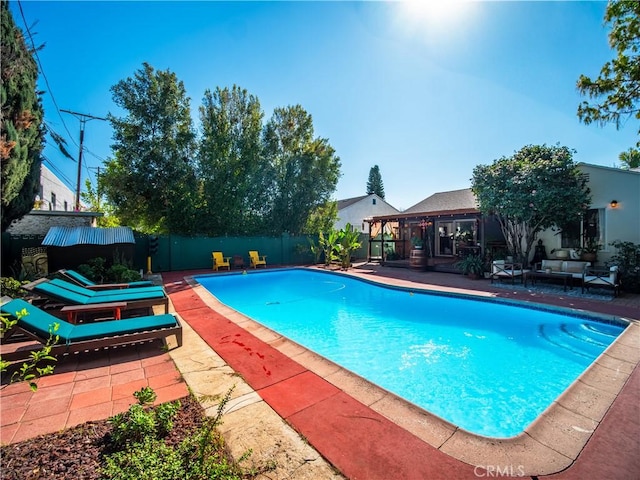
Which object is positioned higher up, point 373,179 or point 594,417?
point 373,179

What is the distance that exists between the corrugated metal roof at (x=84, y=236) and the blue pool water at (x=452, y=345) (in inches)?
179

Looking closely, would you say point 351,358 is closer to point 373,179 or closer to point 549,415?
point 549,415

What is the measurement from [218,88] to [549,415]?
18.8 m

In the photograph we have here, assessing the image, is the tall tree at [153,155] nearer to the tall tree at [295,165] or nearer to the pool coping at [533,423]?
the tall tree at [295,165]

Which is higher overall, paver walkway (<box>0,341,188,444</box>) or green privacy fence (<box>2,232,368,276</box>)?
green privacy fence (<box>2,232,368,276</box>)

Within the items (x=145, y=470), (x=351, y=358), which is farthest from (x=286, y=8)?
(x=145, y=470)

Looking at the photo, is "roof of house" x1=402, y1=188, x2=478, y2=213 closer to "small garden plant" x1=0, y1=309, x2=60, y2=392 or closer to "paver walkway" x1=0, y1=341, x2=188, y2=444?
"paver walkway" x1=0, y1=341, x2=188, y2=444

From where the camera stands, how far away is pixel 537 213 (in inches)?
370

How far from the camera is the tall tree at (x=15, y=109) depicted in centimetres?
550

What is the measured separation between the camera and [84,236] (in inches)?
365

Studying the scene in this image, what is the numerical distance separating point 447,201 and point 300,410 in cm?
1702

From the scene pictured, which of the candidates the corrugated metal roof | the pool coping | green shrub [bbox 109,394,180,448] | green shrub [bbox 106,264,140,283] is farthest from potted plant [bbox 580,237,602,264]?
the corrugated metal roof

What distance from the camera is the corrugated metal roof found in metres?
8.88

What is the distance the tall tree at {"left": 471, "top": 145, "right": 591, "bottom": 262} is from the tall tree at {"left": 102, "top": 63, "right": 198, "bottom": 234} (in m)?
13.9
